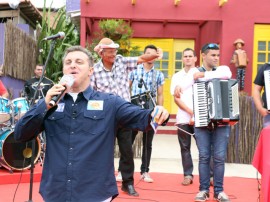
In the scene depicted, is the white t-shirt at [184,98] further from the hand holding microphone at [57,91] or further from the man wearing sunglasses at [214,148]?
the hand holding microphone at [57,91]

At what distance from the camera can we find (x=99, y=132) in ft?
9.61

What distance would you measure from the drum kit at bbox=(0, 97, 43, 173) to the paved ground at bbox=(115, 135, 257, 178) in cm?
163

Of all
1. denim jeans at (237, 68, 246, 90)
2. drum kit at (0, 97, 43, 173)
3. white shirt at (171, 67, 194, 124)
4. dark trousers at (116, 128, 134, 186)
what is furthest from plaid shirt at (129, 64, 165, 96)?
denim jeans at (237, 68, 246, 90)

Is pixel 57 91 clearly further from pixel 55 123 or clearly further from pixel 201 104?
pixel 201 104

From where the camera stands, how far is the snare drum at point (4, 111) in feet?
20.9

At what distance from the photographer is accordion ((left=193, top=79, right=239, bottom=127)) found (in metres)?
5.19

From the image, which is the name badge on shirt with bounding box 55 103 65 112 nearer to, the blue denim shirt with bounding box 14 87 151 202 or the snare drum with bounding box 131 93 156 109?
the blue denim shirt with bounding box 14 87 151 202

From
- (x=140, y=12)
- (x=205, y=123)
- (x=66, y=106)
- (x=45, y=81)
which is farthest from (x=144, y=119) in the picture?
(x=140, y=12)

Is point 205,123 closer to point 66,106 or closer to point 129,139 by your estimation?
point 129,139

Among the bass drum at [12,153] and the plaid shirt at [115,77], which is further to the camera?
the bass drum at [12,153]

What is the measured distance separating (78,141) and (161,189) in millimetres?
3493

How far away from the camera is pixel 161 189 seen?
6.18 meters

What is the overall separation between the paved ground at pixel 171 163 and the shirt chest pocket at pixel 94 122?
4732 millimetres

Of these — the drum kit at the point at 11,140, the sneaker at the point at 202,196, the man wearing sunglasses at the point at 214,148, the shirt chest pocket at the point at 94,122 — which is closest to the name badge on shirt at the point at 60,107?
the shirt chest pocket at the point at 94,122
